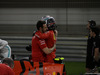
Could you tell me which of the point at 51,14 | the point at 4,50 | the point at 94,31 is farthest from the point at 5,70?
the point at 51,14

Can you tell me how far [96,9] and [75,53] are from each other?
170cm

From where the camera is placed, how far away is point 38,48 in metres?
5.75

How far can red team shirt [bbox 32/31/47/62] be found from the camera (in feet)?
18.5

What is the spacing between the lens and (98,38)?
248 inches

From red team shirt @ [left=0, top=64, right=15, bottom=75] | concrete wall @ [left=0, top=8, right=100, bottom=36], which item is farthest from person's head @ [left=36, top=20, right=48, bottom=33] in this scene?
concrete wall @ [left=0, top=8, right=100, bottom=36]

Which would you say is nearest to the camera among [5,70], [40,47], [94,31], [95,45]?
[5,70]

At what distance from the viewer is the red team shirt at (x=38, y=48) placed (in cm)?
565

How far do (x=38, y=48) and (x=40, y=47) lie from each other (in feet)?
0.31

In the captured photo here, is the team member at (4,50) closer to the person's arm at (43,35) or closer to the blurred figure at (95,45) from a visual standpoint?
the person's arm at (43,35)

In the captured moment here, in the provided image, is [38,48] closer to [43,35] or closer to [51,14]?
[43,35]

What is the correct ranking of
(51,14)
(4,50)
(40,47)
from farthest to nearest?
(51,14) < (4,50) < (40,47)

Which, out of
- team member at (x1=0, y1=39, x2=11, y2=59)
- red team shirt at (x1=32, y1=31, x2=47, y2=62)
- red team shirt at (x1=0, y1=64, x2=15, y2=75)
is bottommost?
team member at (x1=0, y1=39, x2=11, y2=59)

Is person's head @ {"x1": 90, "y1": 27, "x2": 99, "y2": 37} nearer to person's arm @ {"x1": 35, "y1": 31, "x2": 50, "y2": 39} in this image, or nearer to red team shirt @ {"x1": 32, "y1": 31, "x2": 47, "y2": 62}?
person's arm @ {"x1": 35, "y1": 31, "x2": 50, "y2": 39}

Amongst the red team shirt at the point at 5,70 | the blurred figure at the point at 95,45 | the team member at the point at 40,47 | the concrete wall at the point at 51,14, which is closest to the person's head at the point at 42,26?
the team member at the point at 40,47
